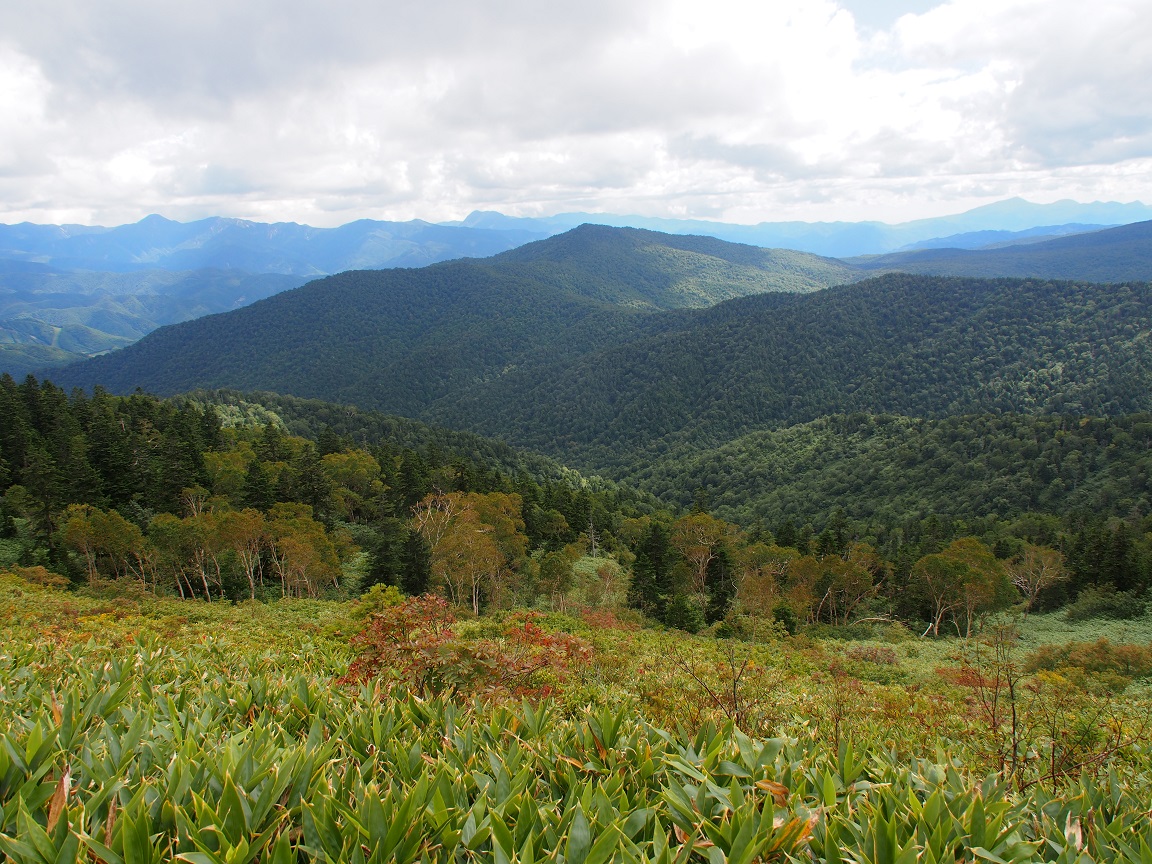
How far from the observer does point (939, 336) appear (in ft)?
526

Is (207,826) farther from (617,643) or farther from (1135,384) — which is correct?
(1135,384)

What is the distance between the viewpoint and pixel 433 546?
36344mm

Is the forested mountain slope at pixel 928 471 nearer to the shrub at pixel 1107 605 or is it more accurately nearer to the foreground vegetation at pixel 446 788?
the shrub at pixel 1107 605

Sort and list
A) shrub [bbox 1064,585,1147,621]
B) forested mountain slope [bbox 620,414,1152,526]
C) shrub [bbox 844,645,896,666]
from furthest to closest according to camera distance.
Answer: forested mountain slope [bbox 620,414,1152,526], shrub [bbox 1064,585,1147,621], shrub [bbox 844,645,896,666]

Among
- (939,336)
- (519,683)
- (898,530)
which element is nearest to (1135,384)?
(939,336)

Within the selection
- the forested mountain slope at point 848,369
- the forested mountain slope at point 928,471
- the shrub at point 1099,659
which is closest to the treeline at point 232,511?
the shrub at point 1099,659

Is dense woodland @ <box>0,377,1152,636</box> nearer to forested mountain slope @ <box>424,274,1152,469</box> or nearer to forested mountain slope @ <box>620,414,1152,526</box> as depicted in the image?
forested mountain slope @ <box>620,414,1152,526</box>

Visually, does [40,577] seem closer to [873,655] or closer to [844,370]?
[873,655]

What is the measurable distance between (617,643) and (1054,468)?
252 ft

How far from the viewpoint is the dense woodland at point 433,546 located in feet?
104

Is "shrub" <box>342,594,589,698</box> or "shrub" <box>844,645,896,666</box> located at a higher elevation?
"shrub" <box>342,594,589,698</box>

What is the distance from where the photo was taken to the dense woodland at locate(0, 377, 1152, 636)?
31.8 metres

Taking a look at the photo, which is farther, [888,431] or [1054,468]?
[888,431]

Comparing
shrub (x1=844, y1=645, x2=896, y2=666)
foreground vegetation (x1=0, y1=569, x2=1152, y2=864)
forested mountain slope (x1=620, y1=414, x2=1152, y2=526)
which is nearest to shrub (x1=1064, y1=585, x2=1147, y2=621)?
shrub (x1=844, y1=645, x2=896, y2=666)
